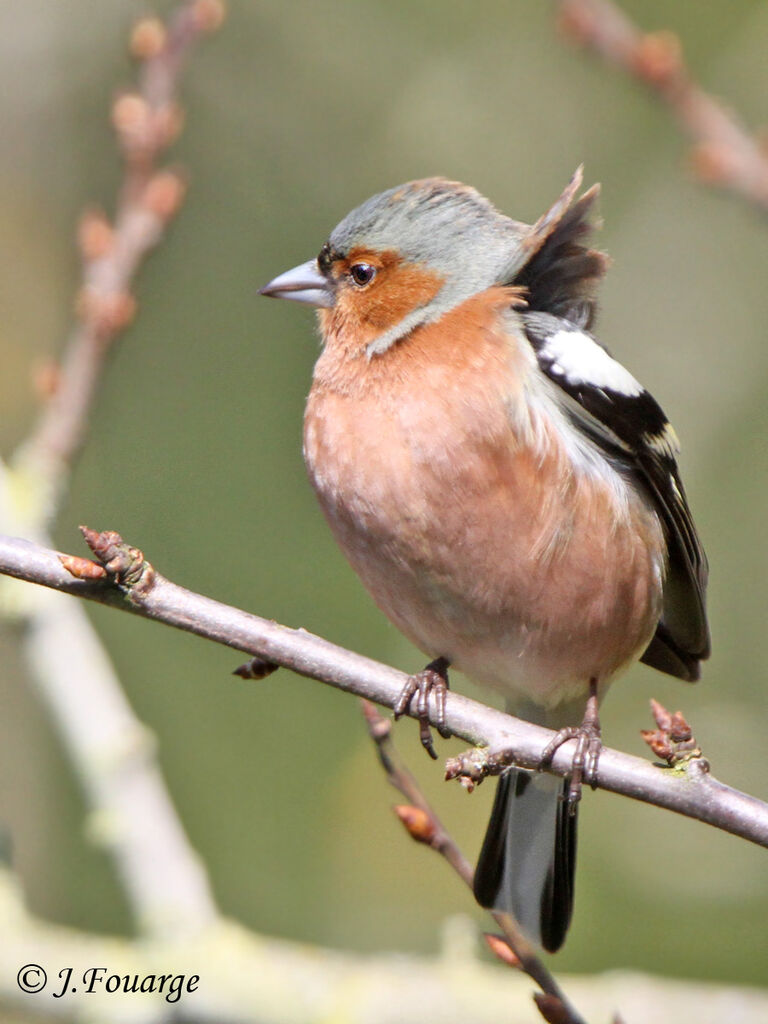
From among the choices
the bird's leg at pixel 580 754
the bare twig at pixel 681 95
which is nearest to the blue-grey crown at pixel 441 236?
the bare twig at pixel 681 95

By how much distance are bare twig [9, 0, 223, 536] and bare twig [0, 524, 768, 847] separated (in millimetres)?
762

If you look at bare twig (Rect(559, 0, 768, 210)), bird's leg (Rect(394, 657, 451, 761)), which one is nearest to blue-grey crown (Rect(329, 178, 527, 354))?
bare twig (Rect(559, 0, 768, 210))

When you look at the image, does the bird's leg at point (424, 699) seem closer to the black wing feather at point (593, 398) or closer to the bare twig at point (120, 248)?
the black wing feather at point (593, 398)

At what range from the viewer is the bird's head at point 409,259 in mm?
4434

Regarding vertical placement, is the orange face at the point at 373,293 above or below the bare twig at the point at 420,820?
above

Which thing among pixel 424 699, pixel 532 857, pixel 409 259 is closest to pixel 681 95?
pixel 409 259

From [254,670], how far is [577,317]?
1.87 m

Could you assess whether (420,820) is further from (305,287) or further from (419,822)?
(305,287)

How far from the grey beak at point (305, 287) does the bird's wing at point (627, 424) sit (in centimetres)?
83

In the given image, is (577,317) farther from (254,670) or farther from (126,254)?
(254,670)

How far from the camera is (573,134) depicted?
765 cm

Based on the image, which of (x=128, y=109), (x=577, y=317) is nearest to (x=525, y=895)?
(x=577, y=317)

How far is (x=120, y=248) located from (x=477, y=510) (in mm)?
1395

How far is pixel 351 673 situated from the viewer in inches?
131
